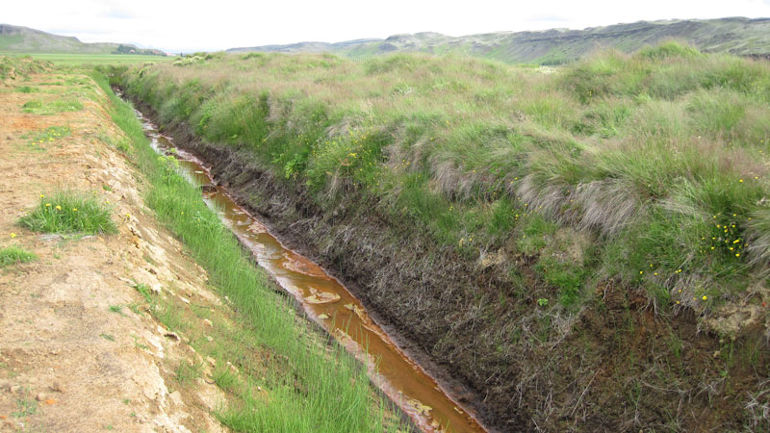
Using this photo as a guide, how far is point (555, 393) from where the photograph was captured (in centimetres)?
492

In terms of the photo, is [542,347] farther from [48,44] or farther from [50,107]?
[48,44]

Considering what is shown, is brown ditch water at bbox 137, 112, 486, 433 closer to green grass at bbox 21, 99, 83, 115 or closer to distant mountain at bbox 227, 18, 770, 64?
green grass at bbox 21, 99, 83, 115

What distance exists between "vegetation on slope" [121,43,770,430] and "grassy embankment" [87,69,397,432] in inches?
78.9

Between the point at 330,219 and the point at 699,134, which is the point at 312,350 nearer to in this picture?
the point at 330,219

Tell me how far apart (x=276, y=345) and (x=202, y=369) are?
1.16 meters

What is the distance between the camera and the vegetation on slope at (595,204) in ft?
14.0

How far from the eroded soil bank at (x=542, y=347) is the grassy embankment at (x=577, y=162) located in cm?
28

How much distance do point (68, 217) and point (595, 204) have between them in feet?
20.5

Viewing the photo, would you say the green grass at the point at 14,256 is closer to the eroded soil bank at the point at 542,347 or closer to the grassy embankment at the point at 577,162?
the eroded soil bank at the point at 542,347

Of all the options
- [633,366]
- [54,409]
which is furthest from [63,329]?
[633,366]

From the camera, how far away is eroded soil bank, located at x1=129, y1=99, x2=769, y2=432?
13.2ft

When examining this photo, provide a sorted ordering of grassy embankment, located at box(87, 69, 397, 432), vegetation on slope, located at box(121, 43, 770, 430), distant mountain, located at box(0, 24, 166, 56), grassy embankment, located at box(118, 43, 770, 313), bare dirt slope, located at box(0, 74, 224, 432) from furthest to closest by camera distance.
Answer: distant mountain, located at box(0, 24, 166, 56) → grassy embankment, located at box(118, 43, 770, 313) → vegetation on slope, located at box(121, 43, 770, 430) → grassy embankment, located at box(87, 69, 397, 432) → bare dirt slope, located at box(0, 74, 224, 432)

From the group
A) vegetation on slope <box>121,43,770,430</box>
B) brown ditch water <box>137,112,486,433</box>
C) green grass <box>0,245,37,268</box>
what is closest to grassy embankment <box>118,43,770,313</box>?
vegetation on slope <box>121,43,770,430</box>

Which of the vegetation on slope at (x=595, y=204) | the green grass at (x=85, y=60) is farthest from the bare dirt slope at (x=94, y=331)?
the green grass at (x=85, y=60)
